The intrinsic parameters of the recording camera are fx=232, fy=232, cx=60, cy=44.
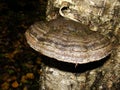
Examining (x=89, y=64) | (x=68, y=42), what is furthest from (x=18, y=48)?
(x=68, y=42)

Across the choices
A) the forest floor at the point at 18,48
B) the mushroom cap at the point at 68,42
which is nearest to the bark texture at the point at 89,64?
the mushroom cap at the point at 68,42

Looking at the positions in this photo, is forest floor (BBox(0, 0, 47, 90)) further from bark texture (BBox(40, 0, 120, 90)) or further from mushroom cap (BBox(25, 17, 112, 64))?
mushroom cap (BBox(25, 17, 112, 64))

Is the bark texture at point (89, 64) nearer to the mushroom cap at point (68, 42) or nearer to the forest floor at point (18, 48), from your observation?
the mushroom cap at point (68, 42)

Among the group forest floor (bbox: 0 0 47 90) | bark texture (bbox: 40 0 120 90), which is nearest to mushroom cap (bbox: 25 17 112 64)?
bark texture (bbox: 40 0 120 90)

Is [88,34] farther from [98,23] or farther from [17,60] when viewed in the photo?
[17,60]

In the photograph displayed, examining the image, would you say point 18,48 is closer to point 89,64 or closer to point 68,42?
point 89,64

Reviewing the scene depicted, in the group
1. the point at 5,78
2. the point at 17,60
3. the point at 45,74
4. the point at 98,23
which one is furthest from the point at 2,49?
the point at 98,23
